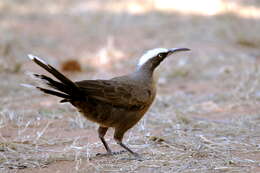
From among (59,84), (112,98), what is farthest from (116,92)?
(59,84)

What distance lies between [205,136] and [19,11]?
1038 cm

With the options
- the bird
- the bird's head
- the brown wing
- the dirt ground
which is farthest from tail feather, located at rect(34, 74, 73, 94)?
the bird's head

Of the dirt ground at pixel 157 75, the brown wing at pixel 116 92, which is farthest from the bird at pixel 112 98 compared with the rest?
the dirt ground at pixel 157 75

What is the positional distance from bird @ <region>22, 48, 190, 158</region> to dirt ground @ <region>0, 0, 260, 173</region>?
0.31 meters

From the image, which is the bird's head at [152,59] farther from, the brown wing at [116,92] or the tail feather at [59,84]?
the tail feather at [59,84]

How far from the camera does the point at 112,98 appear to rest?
4.67 meters

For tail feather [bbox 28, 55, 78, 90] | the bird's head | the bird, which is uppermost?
the bird's head

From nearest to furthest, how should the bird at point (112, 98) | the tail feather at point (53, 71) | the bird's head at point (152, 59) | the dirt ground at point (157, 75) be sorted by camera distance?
the tail feather at point (53, 71) → the bird at point (112, 98) → the dirt ground at point (157, 75) → the bird's head at point (152, 59)

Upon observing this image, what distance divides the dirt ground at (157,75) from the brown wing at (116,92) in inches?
19.5

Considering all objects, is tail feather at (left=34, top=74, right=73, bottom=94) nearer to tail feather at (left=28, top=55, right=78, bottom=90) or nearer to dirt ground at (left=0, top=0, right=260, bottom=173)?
tail feather at (left=28, top=55, right=78, bottom=90)

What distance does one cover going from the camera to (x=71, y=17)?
14.4 m

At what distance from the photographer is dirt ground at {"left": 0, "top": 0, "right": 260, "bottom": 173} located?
15.1ft

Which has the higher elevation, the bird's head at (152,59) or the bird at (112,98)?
the bird's head at (152,59)

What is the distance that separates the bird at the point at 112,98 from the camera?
4.48 meters
